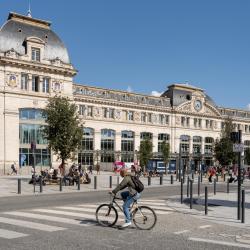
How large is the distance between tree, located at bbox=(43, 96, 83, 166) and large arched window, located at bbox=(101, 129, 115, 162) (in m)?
30.7

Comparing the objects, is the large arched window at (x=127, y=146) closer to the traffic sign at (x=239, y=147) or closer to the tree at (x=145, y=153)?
the tree at (x=145, y=153)

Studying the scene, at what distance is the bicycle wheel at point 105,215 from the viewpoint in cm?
1180

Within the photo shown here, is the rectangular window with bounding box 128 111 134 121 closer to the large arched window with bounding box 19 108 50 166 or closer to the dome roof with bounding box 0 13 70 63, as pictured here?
the dome roof with bounding box 0 13 70 63

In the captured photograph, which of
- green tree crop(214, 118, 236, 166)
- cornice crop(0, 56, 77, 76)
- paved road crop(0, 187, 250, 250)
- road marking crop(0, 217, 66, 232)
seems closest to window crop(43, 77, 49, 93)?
cornice crop(0, 56, 77, 76)

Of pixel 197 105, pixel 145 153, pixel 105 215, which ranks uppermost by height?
pixel 197 105

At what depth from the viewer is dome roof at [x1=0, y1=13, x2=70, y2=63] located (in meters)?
51.0

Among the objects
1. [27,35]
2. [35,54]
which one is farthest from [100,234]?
[27,35]

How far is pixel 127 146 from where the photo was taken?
68312 millimetres

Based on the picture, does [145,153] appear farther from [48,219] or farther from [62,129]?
[48,219]

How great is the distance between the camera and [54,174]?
32062 mm

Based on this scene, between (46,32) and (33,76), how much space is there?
22.3 feet

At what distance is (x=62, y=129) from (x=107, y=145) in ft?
107

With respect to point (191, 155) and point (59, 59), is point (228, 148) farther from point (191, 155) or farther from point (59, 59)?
point (191, 155)

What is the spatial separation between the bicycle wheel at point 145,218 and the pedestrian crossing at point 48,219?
967mm
